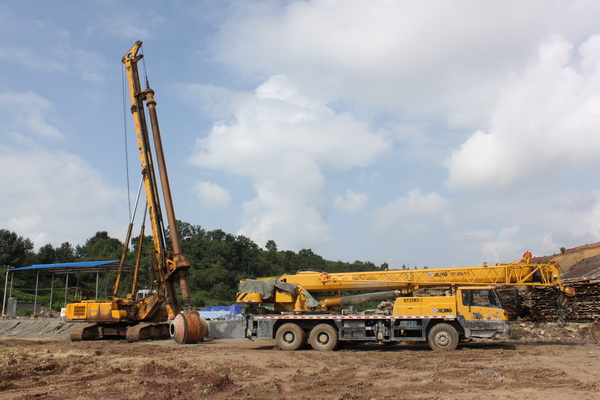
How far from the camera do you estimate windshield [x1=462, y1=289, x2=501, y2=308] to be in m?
17.7

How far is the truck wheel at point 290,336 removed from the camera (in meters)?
18.9

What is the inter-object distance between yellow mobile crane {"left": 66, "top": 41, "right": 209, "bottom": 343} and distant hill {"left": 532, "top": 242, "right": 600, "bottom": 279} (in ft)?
120

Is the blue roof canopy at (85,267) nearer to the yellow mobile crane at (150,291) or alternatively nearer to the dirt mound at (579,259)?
the yellow mobile crane at (150,291)

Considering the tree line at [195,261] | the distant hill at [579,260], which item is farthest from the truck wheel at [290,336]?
the distant hill at [579,260]

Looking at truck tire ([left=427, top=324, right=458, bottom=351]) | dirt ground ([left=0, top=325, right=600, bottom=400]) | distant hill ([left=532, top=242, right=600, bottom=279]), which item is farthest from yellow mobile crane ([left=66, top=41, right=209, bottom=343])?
distant hill ([left=532, top=242, right=600, bottom=279])

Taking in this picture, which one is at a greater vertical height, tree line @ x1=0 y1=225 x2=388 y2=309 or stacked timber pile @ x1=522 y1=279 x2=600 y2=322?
tree line @ x1=0 y1=225 x2=388 y2=309

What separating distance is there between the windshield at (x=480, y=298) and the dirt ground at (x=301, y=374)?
1.63 meters

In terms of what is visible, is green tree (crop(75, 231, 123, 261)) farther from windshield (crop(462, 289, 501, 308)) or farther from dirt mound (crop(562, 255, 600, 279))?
windshield (crop(462, 289, 501, 308))

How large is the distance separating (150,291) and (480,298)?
1503 cm

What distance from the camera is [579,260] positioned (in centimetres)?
5619

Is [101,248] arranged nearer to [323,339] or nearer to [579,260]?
[579,260]

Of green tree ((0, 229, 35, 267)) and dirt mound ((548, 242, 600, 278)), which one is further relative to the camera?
green tree ((0, 229, 35, 267))

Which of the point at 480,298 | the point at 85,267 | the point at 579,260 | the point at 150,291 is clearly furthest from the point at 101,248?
the point at 480,298

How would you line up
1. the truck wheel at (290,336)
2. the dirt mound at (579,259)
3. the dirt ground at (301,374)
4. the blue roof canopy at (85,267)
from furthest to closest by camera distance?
the dirt mound at (579,259) → the blue roof canopy at (85,267) → the truck wheel at (290,336) → the dirt ground at (301,374)
